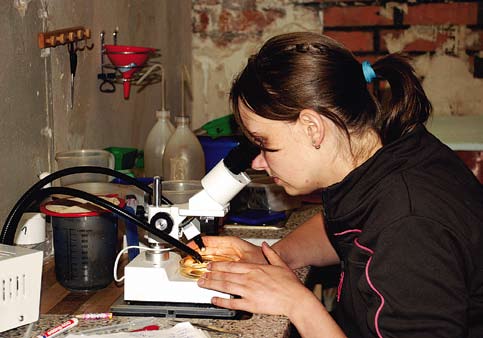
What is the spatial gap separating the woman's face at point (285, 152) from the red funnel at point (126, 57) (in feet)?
2.86

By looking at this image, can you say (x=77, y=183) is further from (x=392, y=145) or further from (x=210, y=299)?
(x=392, y=145)

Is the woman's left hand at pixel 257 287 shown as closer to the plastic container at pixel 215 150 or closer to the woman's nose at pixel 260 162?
the woman's nose at pixel 260 162

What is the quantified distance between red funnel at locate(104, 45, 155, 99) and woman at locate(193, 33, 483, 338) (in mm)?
859

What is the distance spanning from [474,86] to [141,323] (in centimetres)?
235

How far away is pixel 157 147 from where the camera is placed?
2.44 metres

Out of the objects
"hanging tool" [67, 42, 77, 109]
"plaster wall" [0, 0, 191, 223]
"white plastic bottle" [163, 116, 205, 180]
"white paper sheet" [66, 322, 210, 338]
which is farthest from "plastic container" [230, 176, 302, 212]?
"white paper sheet" [66, 322, 210, 338]

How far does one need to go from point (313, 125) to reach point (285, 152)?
87mm

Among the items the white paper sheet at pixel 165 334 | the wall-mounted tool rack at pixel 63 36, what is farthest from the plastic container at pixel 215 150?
the white paper sheet at pixel 165 334

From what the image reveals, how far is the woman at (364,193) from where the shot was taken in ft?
4.01

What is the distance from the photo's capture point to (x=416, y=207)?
50.2 inches

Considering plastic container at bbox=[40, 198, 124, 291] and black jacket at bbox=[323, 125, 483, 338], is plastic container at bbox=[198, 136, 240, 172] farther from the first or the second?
black jacket at bbox=[323, 125, 483, 338]

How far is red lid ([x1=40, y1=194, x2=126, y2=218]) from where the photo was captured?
1.60 m

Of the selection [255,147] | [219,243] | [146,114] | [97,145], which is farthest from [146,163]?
[255,147]

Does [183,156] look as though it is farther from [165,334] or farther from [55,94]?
[165,334]
